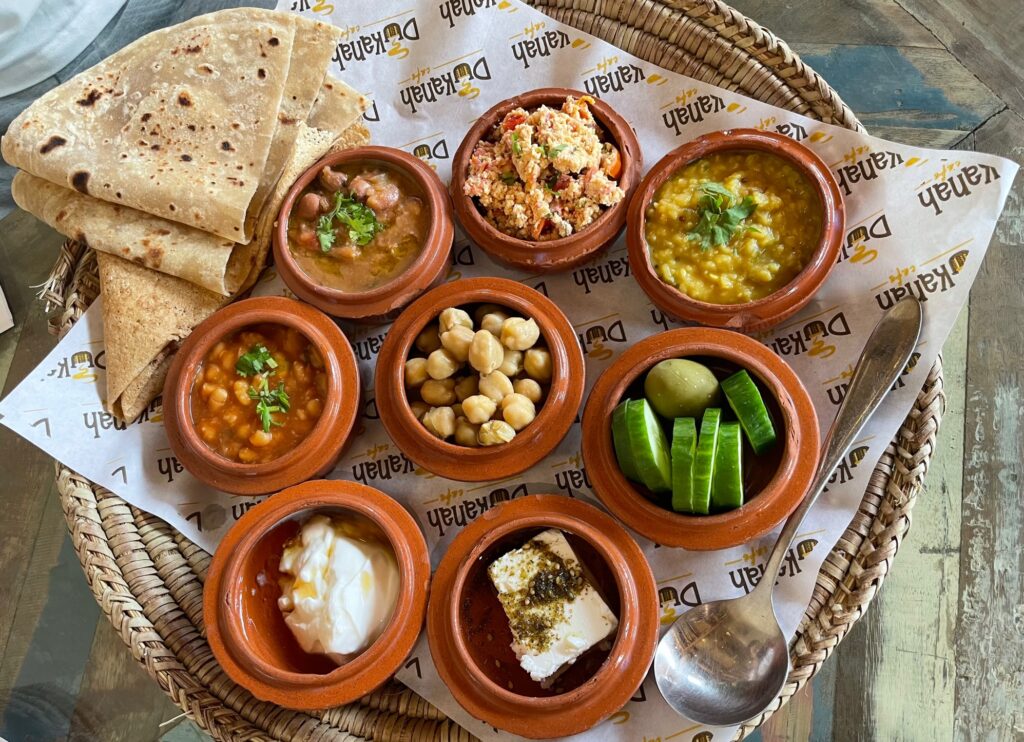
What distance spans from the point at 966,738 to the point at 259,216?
3.44 metres

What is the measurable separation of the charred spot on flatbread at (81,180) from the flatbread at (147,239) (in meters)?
0.11

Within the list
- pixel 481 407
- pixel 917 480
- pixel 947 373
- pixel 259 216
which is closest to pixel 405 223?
pixel 259 216

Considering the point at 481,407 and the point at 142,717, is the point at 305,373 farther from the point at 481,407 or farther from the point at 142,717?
the point at 142,717

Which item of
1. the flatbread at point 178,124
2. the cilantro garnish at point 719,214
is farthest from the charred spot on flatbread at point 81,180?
the cilantro garnish at point 719,214

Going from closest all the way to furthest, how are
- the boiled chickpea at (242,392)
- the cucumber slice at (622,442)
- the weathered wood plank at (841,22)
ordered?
the cucumber slice at (622,442) → the boiled chickpea at (242,392) → the weathered wood plank at (841,22)

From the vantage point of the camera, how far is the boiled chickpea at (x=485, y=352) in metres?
2.79

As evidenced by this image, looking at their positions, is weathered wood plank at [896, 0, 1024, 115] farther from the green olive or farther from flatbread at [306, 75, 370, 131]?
flatbread at [306, 75, 370, 131]

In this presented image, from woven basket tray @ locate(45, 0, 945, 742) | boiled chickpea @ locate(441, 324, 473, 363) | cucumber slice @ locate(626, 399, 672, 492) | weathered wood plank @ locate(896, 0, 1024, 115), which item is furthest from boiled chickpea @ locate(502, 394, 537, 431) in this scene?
weathered wood plank @ locate(896, 0, 1024, 115)

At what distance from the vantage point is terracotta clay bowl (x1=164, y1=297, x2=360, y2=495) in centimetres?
294

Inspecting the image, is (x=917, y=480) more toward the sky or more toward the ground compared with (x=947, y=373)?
more toward the sky

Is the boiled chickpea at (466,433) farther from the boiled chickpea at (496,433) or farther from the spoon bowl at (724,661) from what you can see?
the spoon bowl at (724,661)

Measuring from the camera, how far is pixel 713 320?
286 cm

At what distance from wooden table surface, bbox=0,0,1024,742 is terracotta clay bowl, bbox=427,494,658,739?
1.14 m

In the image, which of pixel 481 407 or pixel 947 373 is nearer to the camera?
pixel 481 407
